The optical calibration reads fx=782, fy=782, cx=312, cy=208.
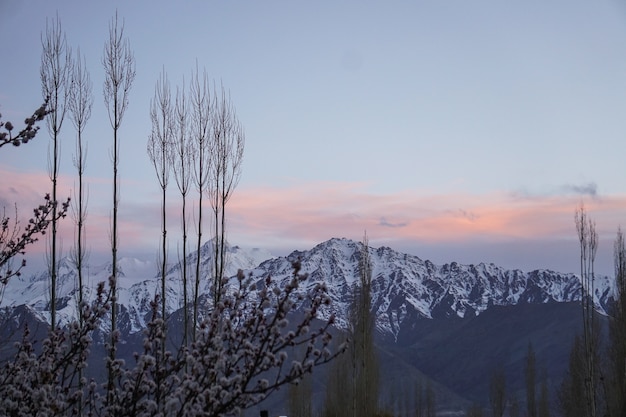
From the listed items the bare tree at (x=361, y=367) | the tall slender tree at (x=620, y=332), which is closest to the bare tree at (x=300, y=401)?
the bare tree at (x=361, y=367)

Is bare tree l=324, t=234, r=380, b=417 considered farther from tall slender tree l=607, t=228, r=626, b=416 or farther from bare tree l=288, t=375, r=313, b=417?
tall slender tree l=607, t=228, r=626, b=416

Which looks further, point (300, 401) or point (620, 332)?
point (300, 401)

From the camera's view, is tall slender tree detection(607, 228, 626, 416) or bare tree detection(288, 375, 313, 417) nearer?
tall slender tree detection(607, 228, 626, 416)

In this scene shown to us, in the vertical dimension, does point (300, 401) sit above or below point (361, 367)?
below

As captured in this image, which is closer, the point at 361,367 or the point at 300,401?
the point at 361,367

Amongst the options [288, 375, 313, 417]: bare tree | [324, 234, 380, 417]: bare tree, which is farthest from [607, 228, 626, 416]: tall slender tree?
[288, 375, 313, 417]: bare tree

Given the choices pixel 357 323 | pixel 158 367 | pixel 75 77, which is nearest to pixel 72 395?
pixel 158 367

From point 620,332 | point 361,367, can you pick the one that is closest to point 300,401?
point 361,367

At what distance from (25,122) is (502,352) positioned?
578 ft

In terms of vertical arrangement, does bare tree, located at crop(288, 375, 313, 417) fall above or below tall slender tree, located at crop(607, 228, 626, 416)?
below

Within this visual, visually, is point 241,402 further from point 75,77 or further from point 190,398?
point 75,77

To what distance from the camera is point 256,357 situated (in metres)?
4.28

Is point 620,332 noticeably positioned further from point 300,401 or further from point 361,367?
point 300,401

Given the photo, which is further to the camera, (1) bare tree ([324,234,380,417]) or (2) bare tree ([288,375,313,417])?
(2) bare tree ([288,375,313,417])
